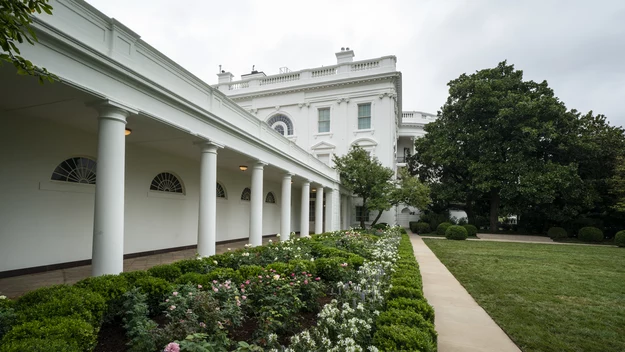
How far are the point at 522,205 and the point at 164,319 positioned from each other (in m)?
28.9

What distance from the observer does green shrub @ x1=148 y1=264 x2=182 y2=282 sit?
5.05 m

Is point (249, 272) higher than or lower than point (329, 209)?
lower

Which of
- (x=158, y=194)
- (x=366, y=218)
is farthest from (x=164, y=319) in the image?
(x=366, y=218)

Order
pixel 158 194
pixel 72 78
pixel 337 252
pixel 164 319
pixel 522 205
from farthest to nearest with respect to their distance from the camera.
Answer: pixel 522 205
pixel 158 194
pixel 337 252
pixel 72 78
pixel 164 319

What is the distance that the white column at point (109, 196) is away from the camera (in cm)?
517

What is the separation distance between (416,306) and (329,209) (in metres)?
15.8

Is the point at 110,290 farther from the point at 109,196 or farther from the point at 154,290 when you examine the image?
the point at 109,196

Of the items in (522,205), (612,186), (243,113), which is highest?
(243,113)

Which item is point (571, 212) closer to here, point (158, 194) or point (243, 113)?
point (243, 113)

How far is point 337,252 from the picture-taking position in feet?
25.9

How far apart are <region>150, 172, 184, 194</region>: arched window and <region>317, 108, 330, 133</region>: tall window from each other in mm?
16921

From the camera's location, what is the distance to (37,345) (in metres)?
2.35

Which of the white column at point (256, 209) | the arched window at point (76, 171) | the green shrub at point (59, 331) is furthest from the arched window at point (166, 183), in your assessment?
the green shrub at point (59, 331)

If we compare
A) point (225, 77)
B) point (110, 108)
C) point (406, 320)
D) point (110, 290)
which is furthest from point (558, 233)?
point (225, 77)
